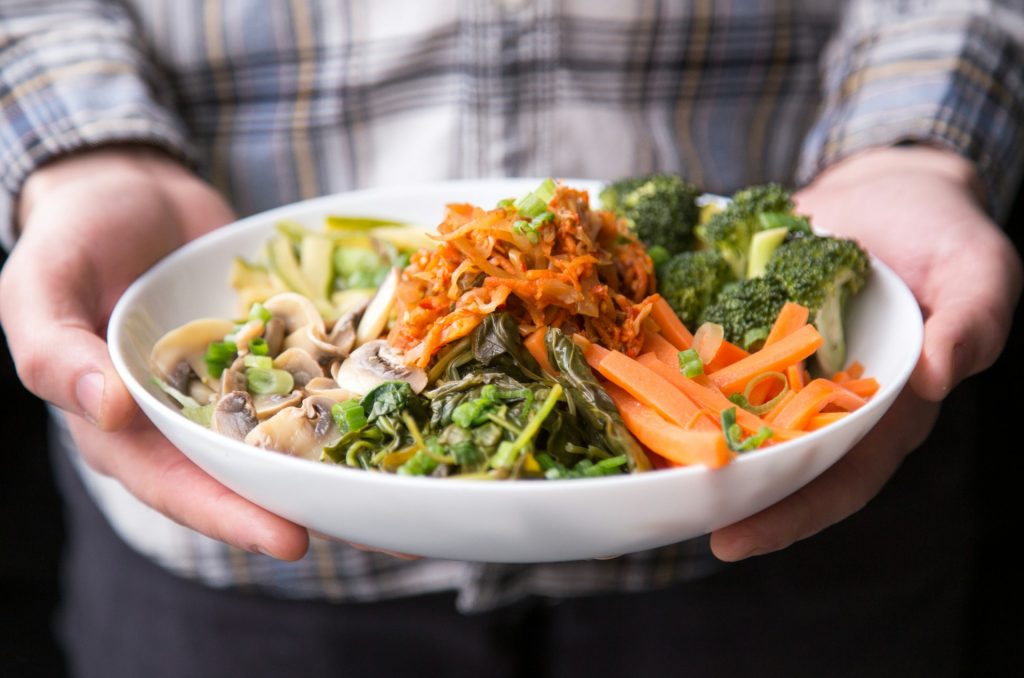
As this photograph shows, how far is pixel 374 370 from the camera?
2016mm

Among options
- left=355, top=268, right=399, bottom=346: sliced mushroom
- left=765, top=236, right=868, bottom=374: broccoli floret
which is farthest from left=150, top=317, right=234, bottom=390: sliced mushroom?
left=765, top=236, right=868, bottom=374: broccoli floret

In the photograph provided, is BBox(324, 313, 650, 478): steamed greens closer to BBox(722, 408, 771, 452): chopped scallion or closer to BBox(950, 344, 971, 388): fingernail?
BBox(722, 408, 771, 452): chopped scallion

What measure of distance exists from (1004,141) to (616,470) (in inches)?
81.0

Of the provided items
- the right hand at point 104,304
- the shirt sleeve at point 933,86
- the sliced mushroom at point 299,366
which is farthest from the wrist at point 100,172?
the shirt sleeve at point 933,86

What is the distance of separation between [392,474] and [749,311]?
1.03 m

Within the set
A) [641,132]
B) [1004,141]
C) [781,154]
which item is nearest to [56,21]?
[641,132]

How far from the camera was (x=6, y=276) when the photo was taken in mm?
2207

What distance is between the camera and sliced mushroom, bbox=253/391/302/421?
2.02 metres

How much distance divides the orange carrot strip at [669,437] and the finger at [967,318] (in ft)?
1.86

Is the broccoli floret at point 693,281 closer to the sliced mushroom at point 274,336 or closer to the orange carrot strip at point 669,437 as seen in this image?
the orange carrot strip at point 669,437

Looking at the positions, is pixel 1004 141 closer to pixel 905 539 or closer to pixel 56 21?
pixel 905 539

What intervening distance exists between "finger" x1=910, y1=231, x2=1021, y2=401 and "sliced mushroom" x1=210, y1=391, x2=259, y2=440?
4.77ft

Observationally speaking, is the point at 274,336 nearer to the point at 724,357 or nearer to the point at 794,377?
the point at 724,357

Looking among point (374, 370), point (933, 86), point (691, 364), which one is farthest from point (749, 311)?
point (933, 86)
